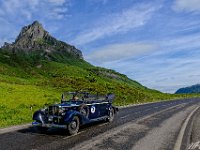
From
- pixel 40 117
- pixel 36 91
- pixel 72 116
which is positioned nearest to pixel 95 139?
pixel 72 116

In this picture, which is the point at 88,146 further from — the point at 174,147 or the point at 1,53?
the point at 1,53

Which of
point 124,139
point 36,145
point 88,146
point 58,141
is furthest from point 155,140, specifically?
point 36,145

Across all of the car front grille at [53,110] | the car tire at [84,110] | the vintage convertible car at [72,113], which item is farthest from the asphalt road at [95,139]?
the car front grille at [53,110]

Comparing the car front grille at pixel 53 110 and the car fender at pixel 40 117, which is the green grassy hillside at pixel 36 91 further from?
the car front grille at pixel 53 110

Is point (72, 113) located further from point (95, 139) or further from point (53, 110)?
point (95, 139)

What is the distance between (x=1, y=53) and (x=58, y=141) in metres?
179

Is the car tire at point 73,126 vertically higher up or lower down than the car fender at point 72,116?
lower down

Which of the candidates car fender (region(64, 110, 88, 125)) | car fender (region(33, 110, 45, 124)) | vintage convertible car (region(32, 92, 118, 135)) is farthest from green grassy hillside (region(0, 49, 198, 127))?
car fender (region(64, 110, 88, 125))

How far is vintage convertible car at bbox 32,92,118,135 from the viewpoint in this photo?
1523 cm

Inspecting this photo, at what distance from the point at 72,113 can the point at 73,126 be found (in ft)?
2.10

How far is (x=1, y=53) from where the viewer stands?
600ft

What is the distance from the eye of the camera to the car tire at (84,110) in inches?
661

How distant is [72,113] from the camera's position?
15.5 meters

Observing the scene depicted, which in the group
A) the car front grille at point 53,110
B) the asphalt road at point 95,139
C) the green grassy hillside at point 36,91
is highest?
the green grassy hillside at point 36,91
